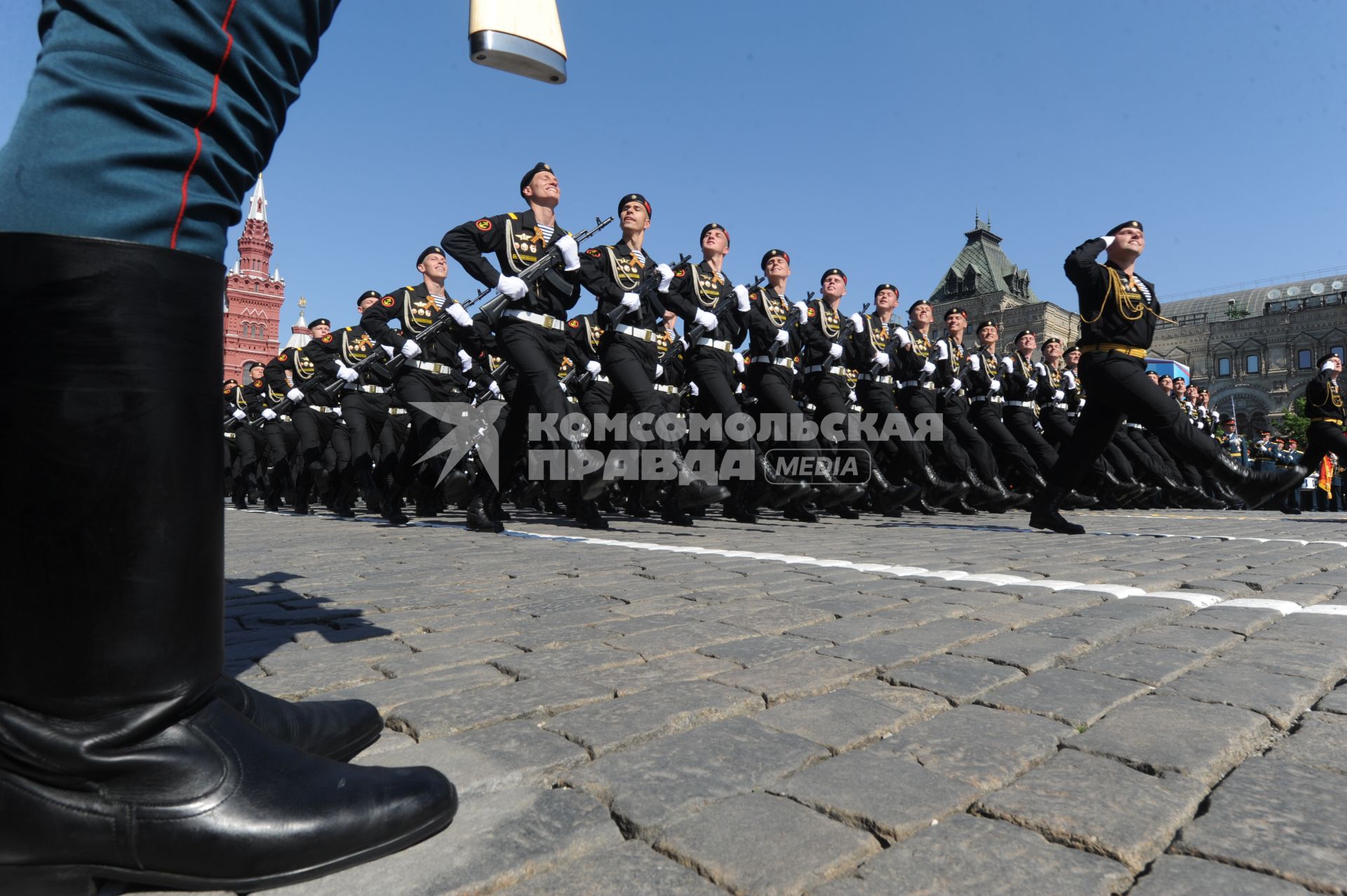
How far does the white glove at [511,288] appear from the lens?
21.9 ft

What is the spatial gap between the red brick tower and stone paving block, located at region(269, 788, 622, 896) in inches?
3287

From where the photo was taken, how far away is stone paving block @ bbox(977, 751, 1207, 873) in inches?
46.8

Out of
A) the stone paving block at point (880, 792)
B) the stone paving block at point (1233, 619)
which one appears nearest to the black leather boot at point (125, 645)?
the stone paving block at point (880, 792)

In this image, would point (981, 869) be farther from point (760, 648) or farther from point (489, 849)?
point (760, 648)

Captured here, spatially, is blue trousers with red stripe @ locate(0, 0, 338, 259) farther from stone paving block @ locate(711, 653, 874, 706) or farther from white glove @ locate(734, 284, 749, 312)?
white glove @ locate(734, 284, 749, 312)

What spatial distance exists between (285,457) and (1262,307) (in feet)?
312

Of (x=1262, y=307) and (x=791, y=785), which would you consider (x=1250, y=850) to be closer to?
(x=791, y=785)

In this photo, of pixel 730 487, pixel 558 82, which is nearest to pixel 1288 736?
pixel 558 82

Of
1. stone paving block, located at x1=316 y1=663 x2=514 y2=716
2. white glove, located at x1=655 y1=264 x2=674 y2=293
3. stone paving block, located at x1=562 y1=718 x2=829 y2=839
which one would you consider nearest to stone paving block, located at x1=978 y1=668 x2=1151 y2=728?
stone paving block, located at x1=562 y1=718 x2=829 y2=839

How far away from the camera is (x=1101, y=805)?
1305mm

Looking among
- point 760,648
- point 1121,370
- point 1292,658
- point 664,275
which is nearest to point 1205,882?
point 760,648

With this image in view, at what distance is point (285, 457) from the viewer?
13297mm

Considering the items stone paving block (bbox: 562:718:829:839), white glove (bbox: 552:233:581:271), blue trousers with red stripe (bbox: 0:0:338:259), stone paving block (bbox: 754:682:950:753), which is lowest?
stone paving block (bbox: 562:718:829:839)

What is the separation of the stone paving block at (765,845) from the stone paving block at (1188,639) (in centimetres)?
164
